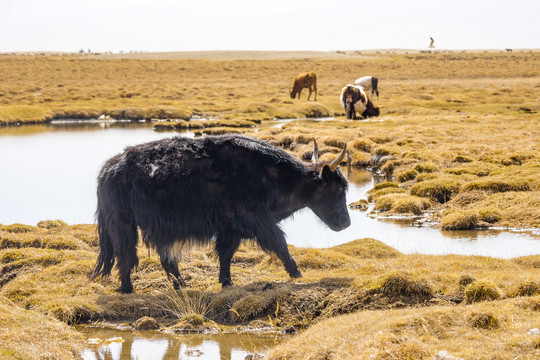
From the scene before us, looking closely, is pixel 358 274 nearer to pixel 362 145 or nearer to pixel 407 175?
pixel 407 175

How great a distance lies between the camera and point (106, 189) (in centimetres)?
888

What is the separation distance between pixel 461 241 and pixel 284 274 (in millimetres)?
5210

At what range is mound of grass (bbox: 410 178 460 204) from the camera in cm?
1711

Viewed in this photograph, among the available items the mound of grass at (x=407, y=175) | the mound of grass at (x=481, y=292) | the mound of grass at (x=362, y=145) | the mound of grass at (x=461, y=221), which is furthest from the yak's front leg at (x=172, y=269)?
the mound of grass at (x=362, y=145)

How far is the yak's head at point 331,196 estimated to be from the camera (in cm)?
956

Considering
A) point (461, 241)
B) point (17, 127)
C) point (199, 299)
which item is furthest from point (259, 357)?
point (17, 127)

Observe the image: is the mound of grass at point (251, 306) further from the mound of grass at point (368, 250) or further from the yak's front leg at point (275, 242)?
the mound of grass at point (368, 250)

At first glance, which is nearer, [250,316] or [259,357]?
[259,357]

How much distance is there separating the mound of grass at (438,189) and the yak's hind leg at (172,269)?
30.6ft

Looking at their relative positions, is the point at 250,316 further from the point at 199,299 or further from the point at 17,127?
the point at 17,127

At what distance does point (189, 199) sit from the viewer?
29.0 ft

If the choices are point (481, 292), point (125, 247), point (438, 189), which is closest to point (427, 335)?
point (481, 292)

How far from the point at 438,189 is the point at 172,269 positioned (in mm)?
9728

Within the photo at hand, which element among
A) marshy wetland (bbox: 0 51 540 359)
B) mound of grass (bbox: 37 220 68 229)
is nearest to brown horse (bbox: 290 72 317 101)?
marshy wetland (bbox: 0 51 540 359)
